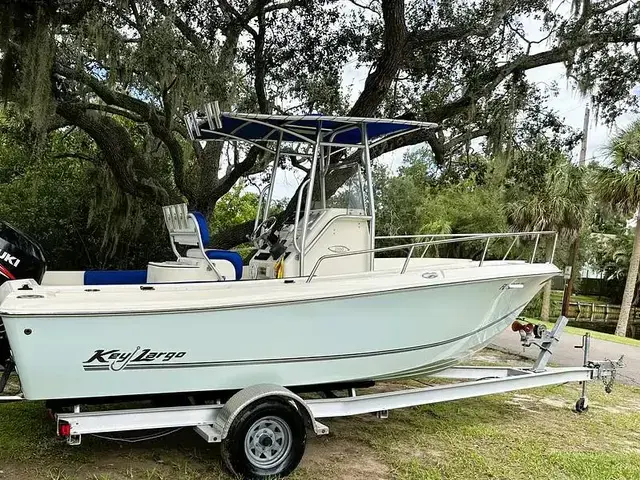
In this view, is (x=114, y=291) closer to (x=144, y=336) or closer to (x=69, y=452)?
(x=144, y=336)

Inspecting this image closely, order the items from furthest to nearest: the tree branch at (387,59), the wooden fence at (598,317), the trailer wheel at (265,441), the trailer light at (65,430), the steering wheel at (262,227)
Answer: the wooden fence at (598,317) → the tree branch at (387,59) → the steering wheel at (262,227) → the trailer wheel at (265,441) → the trailer light at (65,430)

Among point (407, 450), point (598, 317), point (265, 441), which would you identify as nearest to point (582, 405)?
point (407, 450)

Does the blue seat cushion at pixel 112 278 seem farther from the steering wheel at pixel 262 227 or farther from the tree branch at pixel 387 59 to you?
the tree branch at pixel 387 59

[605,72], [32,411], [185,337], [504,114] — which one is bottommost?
[32,411]

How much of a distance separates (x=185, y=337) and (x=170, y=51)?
431 cm

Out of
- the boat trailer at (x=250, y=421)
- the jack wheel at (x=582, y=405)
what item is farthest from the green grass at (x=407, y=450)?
the boat trailer at (x=250, y=421)

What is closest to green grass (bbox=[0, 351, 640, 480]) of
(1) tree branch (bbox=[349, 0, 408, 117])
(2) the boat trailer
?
(2) the boat trailer

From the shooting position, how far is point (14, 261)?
4090 mm

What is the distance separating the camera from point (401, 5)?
311 inches

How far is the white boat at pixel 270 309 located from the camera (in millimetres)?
3463

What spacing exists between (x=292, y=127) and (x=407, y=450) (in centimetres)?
273

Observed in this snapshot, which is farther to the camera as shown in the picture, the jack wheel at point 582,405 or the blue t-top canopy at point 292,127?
the jack wheel at point 582,405

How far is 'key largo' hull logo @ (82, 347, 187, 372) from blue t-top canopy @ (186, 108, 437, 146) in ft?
5.75

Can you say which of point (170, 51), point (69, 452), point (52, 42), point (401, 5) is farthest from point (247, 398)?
point (401, 5)
